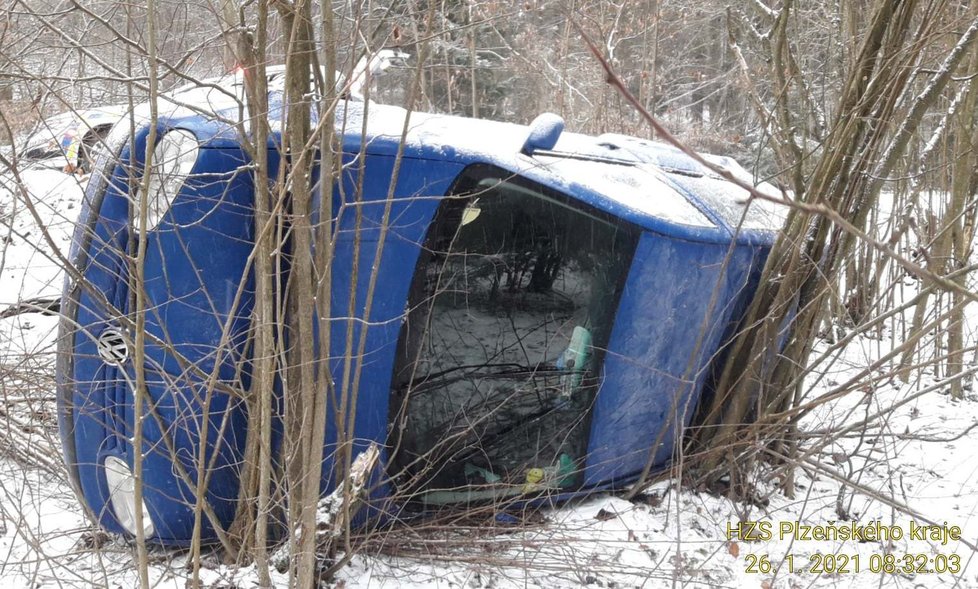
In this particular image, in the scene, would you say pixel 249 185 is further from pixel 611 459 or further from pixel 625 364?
pixel 611 459

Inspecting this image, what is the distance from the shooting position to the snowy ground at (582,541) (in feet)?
9.46

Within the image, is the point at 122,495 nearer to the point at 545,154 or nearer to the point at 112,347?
the point at 112,347

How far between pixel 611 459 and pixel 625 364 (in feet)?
1.54

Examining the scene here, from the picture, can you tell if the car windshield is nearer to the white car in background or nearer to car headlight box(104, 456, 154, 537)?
car headlight box(104, 456, 154, 537)

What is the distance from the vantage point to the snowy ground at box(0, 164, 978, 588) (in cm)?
288

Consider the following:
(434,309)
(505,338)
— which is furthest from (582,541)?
(434,309)

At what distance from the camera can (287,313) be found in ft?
8.80

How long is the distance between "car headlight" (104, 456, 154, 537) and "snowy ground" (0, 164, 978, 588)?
0.10m

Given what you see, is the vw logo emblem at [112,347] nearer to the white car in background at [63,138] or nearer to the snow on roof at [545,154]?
the white car in background at [63,138]

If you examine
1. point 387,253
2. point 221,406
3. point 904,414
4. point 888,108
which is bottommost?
point 904,414

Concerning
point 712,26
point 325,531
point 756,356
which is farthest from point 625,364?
point 712,26

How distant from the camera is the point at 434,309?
9.91 feet

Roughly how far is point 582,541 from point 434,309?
3.50 ft
